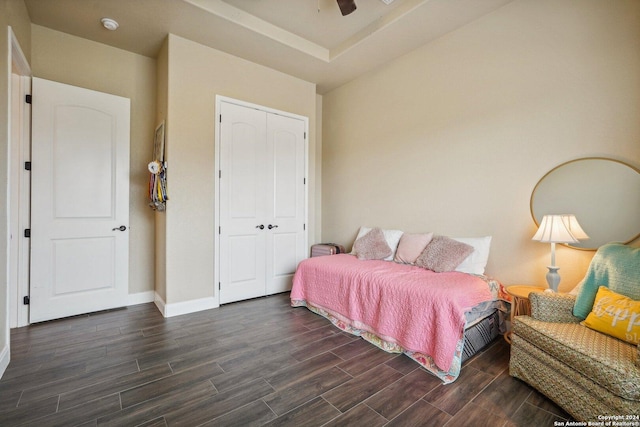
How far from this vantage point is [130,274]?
3.45 m

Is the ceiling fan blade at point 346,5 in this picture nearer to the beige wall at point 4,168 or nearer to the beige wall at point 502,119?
the beige wall at point 502,119

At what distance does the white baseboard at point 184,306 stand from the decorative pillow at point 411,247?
215 centimetres

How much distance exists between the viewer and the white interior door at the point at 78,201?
112 inches

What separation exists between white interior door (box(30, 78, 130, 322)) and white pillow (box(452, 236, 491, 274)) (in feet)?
11.8

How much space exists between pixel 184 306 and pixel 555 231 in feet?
11.3

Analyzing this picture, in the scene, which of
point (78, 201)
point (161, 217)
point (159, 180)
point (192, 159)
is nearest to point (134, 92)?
point (192, 159)

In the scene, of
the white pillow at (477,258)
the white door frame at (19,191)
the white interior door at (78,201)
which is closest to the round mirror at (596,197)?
the white pillow at (477,258)

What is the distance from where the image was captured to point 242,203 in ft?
11.7

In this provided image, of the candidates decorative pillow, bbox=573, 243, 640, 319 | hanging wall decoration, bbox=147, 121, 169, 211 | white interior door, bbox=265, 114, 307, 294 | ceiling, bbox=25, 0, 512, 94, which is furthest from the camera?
white interior door, bbox=265, 114, 307, 294

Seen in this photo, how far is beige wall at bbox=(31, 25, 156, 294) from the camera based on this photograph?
3.12m

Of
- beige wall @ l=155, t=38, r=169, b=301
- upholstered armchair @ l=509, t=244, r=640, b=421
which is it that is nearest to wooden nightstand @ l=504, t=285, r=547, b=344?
upholstered armchair @ l=509, t=244, r=640, b=421

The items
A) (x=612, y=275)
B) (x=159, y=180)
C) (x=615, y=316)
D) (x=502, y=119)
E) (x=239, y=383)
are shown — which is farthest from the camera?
(x=159, y=180)

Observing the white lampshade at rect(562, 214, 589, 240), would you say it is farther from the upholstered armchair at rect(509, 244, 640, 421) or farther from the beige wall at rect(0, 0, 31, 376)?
the beige wall at rect(0, 0, 31, 376)

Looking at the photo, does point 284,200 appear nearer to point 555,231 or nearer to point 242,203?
point 242,203
